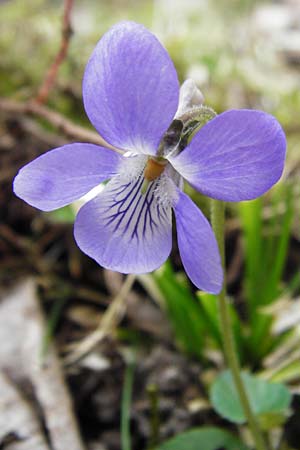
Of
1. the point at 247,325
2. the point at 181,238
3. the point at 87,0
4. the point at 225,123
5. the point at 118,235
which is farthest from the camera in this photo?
the point at 87,0

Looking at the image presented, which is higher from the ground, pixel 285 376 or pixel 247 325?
A: pixel 285 376

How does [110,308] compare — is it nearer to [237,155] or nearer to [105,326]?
[105,326]

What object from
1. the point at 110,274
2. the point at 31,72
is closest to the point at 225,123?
the point at 110,274

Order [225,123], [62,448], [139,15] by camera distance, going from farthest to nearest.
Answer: [139,15], [62,448], [225,123]

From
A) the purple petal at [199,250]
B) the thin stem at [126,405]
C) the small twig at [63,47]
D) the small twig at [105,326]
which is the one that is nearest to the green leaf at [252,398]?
the thin stem at [126,405]

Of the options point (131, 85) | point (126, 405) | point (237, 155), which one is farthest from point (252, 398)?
point (131, 85)

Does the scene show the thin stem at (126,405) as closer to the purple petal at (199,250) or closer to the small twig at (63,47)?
the purple petal at (199,250)

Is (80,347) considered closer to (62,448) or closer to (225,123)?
(62,448)
